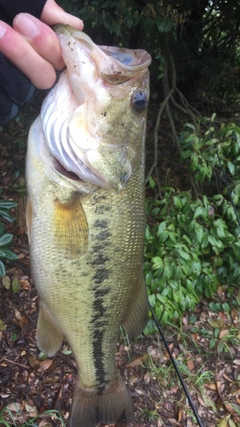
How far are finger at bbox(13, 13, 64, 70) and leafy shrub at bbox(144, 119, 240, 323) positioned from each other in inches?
83.5

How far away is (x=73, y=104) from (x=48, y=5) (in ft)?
0.95

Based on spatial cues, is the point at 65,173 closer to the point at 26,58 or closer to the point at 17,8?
the point at 26,58

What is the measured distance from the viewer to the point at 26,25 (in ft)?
3.51

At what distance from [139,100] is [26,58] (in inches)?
16.1

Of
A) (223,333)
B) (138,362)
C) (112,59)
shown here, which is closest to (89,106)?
(112,59)

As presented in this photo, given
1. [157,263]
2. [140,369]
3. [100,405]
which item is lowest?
[140,369]

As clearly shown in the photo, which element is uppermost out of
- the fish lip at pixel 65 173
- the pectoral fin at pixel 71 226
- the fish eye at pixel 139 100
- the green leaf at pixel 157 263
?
the fish eye at pixel 139 100

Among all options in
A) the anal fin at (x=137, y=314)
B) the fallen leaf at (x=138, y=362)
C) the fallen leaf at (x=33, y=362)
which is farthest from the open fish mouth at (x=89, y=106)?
the fallen leaf at (x=138, y=362)

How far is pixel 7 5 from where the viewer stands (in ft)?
3.67

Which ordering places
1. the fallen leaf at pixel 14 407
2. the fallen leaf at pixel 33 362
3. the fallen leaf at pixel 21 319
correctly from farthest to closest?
1. the fallen leaf at pixel 21 319
2. the fallen leaf at pixel 33 362
3. the fallen leaf at pixel 14 407

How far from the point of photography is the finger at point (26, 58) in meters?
1.06

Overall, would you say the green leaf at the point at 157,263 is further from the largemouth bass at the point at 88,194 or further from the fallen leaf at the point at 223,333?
the largemouth bass at the point at 88,194

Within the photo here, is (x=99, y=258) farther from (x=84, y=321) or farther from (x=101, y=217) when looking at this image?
(x=84, y=321)

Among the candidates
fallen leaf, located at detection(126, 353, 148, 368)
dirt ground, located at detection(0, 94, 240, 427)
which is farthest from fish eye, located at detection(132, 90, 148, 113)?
fallen leaf, located at detection(126, 353, 148, 368)
